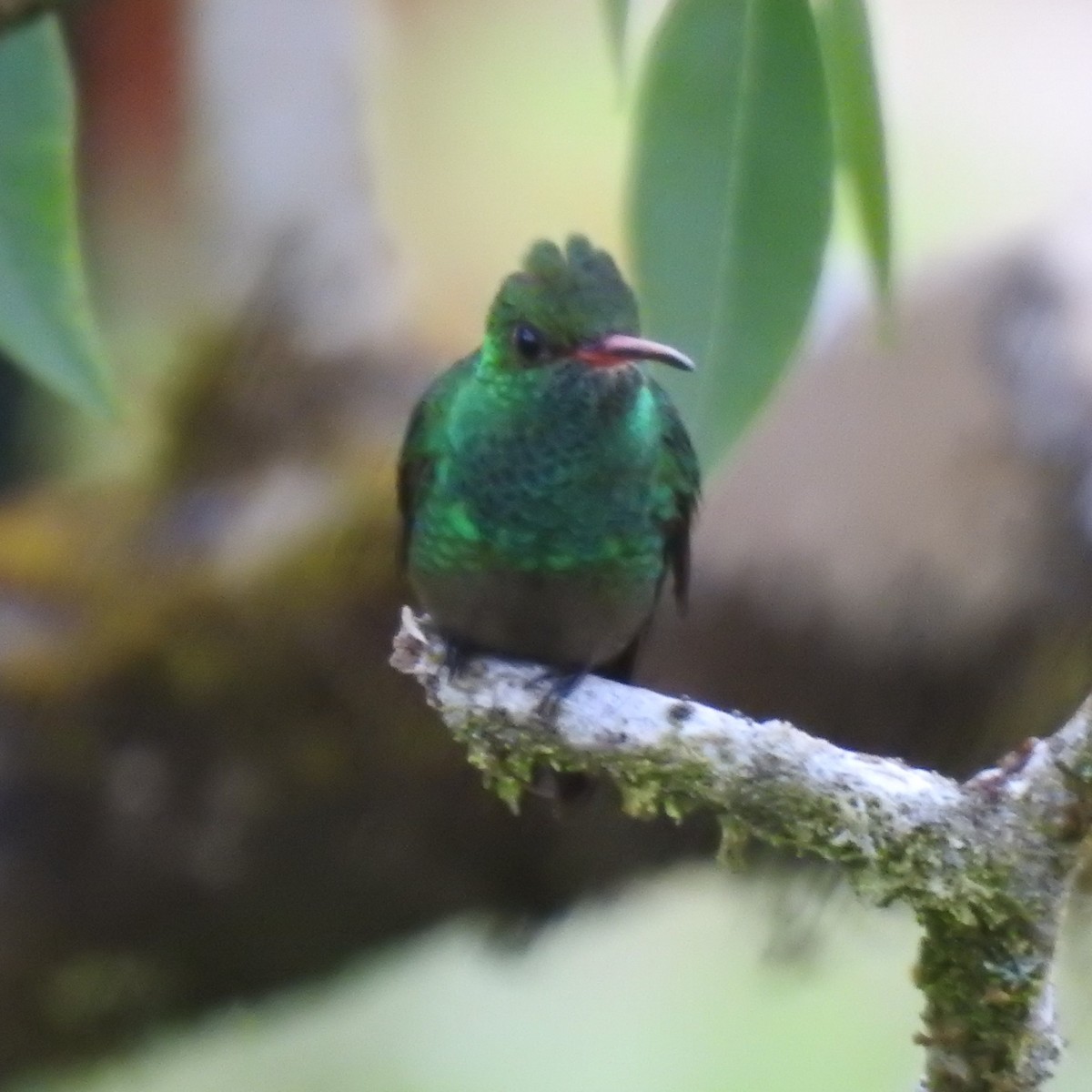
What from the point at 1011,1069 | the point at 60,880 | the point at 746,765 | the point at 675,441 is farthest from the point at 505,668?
the point at 60,880

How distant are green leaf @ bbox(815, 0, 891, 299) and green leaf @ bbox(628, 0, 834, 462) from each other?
0.05m

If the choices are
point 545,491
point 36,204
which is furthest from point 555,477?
point 36,204

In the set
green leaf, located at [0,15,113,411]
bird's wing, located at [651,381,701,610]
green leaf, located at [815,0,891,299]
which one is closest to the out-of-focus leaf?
green leaf, located at [815,0,891,299]

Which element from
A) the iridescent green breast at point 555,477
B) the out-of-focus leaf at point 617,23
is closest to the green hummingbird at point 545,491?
the iridescent green breast at point 555,477

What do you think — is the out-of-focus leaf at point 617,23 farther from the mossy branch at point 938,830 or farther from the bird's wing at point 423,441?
the mossy branch at point 938,830

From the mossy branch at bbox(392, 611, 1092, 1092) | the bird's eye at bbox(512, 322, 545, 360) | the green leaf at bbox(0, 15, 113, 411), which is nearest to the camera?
the mossy branch at bbox(392, 611, 1092, 1092)

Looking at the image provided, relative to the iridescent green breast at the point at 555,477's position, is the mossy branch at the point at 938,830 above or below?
below

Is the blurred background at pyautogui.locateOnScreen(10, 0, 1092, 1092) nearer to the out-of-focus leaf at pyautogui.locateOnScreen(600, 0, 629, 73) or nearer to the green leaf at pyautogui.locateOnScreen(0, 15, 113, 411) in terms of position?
the out-of-focus leaf at pyautogui.locateOnScreen(600, 0, 629, 73)

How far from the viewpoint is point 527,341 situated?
1.06 meters

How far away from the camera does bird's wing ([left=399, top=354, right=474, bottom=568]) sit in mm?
1190

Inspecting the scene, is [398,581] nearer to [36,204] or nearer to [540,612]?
[540,612]

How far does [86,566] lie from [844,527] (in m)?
0.84

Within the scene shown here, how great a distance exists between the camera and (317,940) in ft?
5.49

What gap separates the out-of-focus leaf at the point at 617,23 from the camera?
3.28 ft
